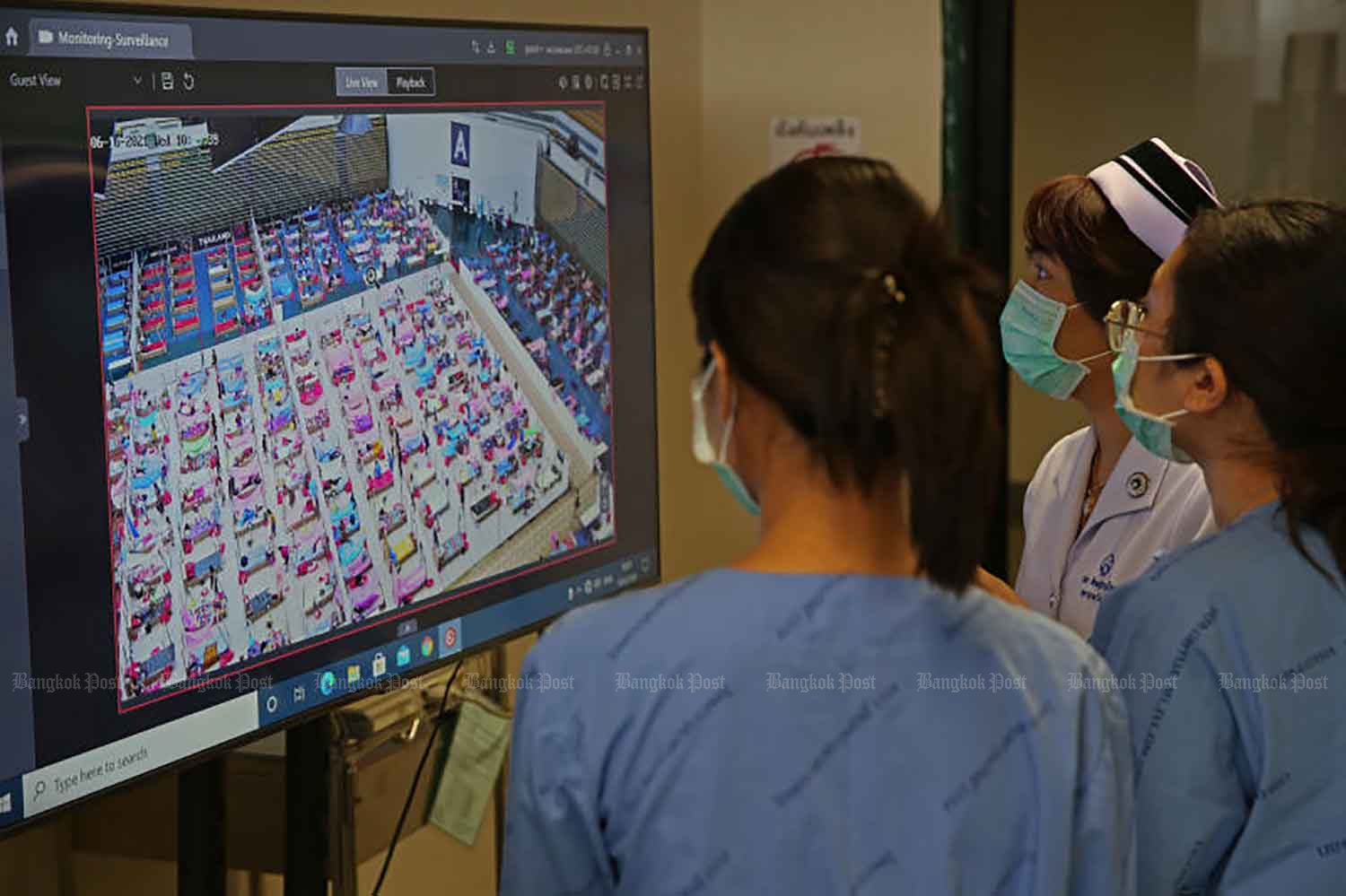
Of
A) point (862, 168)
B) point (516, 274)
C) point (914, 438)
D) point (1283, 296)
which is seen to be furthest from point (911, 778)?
point (516, 274)

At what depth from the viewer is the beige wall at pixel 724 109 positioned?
3494 mm

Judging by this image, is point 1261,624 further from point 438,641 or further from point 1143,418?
point 438,641

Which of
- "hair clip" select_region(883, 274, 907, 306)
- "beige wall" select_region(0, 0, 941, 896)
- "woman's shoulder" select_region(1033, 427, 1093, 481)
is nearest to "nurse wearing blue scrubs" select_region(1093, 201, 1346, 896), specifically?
"hair clip" select_region(883, 274, 907, 306)

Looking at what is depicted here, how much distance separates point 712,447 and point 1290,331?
0.58 m

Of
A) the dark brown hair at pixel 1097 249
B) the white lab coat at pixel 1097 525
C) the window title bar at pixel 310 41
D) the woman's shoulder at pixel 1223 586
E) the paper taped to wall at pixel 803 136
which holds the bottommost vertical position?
the white lab coat at pixel 1097 525

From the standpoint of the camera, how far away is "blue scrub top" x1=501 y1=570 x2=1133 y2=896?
4.06 feet

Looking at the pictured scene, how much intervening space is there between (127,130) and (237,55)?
20cm

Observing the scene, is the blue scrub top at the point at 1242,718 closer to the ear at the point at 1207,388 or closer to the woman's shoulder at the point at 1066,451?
the ear at the point at 1207,388

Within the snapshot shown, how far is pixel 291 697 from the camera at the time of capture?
208 centimetres

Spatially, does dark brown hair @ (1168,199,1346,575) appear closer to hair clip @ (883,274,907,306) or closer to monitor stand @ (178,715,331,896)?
hair clip @ (883,274,907,306)

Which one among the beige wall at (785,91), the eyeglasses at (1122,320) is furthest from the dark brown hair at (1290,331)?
the beige wall at (785,91)

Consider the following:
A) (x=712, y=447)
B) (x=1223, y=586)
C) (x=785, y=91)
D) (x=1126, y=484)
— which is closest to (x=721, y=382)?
(x=712, y=447)

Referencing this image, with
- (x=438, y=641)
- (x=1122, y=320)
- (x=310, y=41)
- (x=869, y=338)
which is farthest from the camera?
(x=438, y=641)

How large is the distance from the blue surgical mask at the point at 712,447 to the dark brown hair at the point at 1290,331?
1.75 ft
